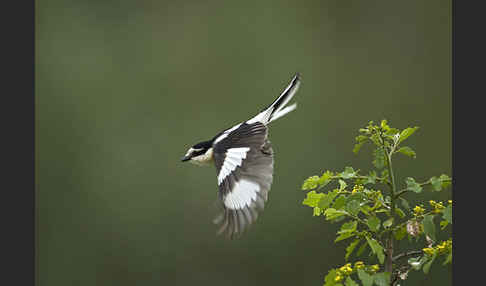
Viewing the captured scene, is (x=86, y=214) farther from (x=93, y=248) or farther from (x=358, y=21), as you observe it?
(x=358, y=21)

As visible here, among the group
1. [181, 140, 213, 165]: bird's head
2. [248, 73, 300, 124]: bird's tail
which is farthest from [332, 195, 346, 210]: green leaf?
[248, 73, 300, 124]: bird's tail

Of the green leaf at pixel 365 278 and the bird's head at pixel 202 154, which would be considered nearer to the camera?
the green leaf at pixel 365 278

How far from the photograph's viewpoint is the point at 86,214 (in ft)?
18.7

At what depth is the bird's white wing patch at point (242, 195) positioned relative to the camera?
198 centimetres

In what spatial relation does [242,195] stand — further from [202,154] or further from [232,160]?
[202,154]

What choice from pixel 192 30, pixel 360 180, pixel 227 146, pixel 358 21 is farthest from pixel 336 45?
pixel 360 180

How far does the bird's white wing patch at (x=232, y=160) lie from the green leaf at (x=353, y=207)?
694 mm

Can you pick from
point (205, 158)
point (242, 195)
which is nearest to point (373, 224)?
point (242, 195)

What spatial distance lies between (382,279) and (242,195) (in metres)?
0.70

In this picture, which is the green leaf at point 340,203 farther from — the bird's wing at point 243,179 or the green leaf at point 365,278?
the bird's wing at point 243,179

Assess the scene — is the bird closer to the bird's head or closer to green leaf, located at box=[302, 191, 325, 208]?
the bird's head

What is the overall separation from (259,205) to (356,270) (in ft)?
1.86

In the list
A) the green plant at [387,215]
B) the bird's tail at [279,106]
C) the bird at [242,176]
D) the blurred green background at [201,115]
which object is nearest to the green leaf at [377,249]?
the green plant at [387,215]

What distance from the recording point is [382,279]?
1368 millimetres
